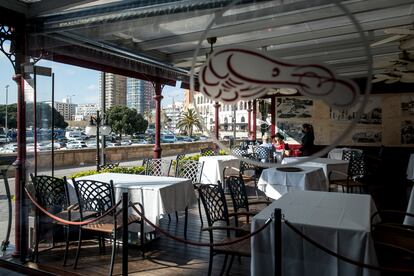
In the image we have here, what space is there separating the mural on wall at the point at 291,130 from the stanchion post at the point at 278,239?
951cm

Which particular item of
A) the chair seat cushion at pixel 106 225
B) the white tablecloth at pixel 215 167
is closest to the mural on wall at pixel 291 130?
the white tablecloth at pixel 215 167

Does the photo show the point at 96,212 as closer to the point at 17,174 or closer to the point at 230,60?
the point at 17,174

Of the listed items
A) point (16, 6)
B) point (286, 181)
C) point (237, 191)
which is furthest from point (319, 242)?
point (16, 6)

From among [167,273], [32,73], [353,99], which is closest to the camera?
[353,99]

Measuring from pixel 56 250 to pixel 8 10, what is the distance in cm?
277

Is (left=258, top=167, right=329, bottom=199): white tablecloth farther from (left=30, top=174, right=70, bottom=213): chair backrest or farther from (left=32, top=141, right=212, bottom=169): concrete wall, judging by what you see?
(left=32, top=141, right=212, bottom=169): concrete wall

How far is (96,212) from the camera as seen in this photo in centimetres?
412

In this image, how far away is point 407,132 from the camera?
1016 centimetres

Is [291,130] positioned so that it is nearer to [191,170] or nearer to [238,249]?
[191,170]

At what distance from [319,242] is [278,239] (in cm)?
35

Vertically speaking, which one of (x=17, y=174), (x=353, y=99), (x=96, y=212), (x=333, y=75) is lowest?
(x=96, y=212)

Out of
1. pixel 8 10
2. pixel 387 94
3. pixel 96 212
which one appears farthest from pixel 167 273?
pixel 387 94

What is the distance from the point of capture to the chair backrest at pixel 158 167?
6.35m

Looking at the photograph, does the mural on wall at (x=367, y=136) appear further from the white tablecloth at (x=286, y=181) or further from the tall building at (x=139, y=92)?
the tall building at (x=139, y=92)
